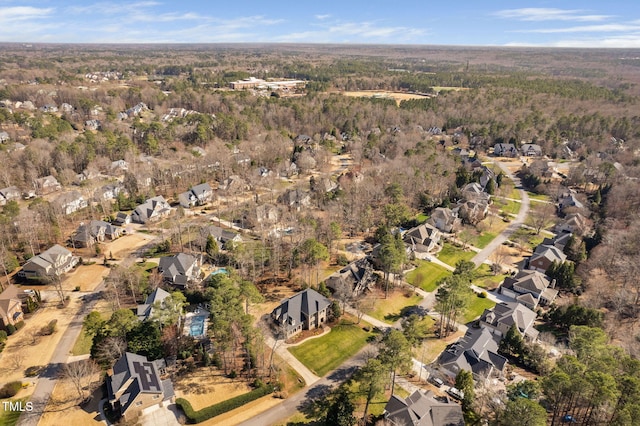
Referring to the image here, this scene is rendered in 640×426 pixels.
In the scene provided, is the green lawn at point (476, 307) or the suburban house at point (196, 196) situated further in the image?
the suburban house at point (196, 196)

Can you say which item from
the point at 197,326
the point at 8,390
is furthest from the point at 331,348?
the point at 8,390

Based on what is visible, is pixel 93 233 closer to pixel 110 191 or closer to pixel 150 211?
pixel 150 211

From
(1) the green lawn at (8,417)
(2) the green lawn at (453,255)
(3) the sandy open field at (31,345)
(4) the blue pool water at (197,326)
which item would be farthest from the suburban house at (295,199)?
(1) the green lawn at (8,417)

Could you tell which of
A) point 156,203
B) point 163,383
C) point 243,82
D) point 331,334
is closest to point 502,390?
point 331,334

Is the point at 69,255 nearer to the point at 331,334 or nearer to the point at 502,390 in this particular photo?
the point at 331,334

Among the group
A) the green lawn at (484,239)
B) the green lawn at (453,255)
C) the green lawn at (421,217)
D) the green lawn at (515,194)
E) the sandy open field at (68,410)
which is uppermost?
the green lawn at (515,194)

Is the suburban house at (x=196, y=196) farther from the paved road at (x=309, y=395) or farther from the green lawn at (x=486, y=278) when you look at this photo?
the green lawn at (x=486, y=278)
